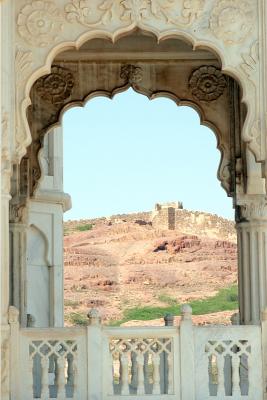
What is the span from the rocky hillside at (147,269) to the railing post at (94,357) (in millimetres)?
29509

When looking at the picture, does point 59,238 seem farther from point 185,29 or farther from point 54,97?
point 185,29

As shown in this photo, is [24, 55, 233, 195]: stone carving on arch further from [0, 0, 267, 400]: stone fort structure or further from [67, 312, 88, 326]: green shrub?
[67, 312, 88, 326]: green shrub

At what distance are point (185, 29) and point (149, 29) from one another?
14.4 inches

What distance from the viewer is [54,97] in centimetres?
1502

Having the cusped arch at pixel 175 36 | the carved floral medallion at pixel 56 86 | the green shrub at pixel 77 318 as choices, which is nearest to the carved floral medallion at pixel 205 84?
the carved floral medallion at pixel 56 86

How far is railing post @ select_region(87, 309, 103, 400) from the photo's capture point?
10781 mm

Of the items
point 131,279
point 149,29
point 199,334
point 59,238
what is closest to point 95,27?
point 149,29

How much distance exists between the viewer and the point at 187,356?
35.8 ft

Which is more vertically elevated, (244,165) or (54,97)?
(54,97)

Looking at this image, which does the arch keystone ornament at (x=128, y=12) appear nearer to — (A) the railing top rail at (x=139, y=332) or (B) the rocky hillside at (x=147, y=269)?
(A) the railing top rail at (x=139, y=332)

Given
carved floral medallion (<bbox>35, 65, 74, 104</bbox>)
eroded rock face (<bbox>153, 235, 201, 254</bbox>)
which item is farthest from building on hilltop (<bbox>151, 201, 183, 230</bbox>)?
carved floral medallion (<bbox>35, 65, 74, 104</bbox>)

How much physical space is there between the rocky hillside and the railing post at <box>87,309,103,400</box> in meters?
29.5

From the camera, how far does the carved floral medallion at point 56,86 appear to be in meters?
15.0

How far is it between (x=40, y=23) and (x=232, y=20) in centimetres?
195
